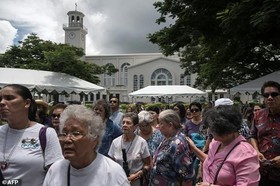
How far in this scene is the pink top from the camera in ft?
7.80

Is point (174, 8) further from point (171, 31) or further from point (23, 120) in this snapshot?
point (23, 120)

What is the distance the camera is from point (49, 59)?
3083 centimetres

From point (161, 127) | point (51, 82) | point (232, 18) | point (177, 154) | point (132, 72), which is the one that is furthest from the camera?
point (132, 72)

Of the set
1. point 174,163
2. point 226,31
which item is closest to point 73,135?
point 174,163

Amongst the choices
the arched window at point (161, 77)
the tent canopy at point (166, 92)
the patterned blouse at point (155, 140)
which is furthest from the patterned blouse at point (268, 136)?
the arched window at point (161, 77)

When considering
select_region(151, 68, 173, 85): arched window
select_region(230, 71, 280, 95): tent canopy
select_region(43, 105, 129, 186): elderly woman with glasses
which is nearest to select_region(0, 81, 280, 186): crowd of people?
select_region(43, 105, 129, 186): elderly woman with glasses

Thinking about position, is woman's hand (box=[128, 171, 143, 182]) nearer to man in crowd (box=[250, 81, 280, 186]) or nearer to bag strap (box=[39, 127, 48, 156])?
man in crowd (box=[250, 81, 280, 186])

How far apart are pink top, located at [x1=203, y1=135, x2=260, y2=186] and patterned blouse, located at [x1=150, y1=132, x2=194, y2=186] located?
0.75 meters

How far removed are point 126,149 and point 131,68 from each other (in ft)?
224

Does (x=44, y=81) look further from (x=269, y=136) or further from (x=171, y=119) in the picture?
(x=269, y=136)

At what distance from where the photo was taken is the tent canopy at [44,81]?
15.3 meters

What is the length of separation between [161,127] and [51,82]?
13.6 metres

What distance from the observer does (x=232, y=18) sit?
31.9 feet

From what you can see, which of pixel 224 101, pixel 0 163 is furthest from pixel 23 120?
pixel 224 101
